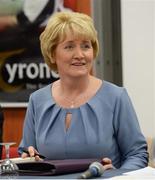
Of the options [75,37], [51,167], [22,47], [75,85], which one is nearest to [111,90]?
[75,85]

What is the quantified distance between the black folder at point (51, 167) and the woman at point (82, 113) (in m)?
0.24

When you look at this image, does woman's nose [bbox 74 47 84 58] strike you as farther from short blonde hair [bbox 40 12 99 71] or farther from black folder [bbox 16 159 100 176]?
black folder [bbox 16 159 100 176]

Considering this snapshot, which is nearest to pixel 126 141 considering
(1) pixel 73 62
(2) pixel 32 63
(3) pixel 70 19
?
(1) pixel 73 62

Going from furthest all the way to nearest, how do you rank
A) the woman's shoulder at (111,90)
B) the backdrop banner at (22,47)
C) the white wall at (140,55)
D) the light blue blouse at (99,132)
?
the backdrop banner at (22,47) → the white wall at (140,55) → the woman's shoulder at (111,90) → the light blue blouse at (99,132)

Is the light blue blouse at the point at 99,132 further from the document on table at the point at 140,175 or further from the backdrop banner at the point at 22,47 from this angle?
the backdrop banner at the point at 22,47

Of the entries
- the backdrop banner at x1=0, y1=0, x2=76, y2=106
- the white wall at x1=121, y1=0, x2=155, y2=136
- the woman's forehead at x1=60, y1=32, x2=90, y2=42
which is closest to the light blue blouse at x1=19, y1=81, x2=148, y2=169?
the woman's forehead at x1=60, y1=32, x2=90, y2=42

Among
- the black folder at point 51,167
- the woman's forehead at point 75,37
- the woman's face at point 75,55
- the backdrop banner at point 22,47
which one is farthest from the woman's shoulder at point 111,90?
the backdrop banner at point 22,47

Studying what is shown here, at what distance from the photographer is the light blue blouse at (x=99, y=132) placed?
2133 millimetres

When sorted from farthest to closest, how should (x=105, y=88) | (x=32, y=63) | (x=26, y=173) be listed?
(x=32, y=63) → (x=105, y=88) → (x=26, y=173)

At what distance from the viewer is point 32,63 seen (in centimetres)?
381

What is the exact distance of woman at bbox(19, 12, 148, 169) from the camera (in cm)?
214

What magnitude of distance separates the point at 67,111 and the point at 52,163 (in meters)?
0.46

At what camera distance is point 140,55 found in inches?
134

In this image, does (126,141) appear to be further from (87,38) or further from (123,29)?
(123,29)
